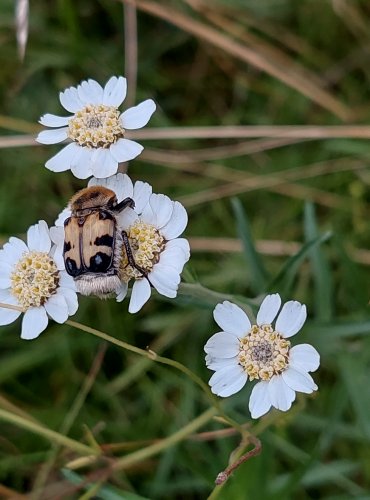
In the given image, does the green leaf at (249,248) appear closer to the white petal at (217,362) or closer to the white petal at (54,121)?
the white petal at (217,362)

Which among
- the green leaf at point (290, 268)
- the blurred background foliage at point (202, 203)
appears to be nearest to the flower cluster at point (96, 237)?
the green leaf at point (290, 268)

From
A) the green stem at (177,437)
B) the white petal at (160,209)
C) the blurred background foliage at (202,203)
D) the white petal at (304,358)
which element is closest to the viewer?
the white petal at (304,358)

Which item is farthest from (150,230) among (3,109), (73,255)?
(3,109)

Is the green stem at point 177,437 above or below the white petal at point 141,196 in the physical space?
below

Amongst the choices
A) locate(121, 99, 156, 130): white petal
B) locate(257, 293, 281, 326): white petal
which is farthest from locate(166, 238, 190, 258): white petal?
locate(121, 99, 156, 130): white petal

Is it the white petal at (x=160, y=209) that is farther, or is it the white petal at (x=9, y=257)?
the white petal at (x=9, y=257)

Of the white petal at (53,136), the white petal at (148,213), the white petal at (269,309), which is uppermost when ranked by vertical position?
the white petal at (53,136)

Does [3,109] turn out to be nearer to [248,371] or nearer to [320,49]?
[320,49]

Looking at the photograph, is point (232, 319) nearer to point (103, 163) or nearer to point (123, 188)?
point (123, 188)
